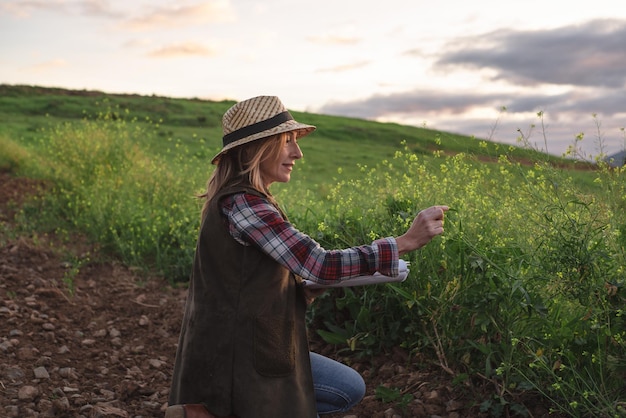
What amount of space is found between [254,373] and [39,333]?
3570 millimetres

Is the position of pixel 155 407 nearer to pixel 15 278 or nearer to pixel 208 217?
pixel 208 217

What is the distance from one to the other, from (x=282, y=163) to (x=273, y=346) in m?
0.78

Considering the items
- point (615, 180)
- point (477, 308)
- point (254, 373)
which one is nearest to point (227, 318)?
point (254, 373)

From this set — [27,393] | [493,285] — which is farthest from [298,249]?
[27,393]

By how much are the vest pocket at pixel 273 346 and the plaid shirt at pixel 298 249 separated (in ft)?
0.85

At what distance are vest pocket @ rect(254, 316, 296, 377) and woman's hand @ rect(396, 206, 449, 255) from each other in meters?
0.59

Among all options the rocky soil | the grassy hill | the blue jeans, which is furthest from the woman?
the grassy hill

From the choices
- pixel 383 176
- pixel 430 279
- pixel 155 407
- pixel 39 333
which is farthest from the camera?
pixel 383 176

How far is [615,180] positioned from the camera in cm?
403

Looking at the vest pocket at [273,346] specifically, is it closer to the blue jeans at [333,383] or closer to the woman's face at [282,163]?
the blue jeans at [333,383]

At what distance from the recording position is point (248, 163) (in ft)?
10.2

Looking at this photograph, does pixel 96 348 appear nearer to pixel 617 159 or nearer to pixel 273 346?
pixel 273 346

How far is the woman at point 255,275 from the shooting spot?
2934 mm

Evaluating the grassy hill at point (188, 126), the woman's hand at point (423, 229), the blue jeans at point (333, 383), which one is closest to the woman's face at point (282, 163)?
the woman's hand at point (423, 229)
